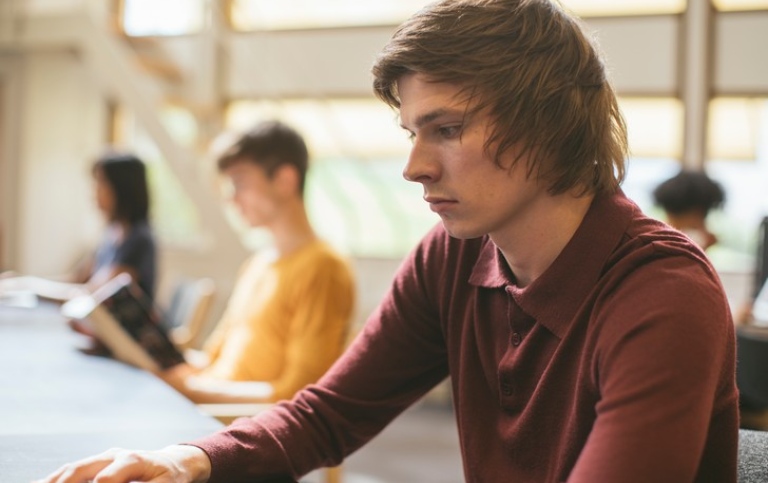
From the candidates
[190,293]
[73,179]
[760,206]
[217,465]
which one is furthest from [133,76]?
[217,465]

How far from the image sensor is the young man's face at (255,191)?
7.26 feet

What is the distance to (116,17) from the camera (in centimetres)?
586

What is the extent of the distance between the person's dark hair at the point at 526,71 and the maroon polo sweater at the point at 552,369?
0.24ft

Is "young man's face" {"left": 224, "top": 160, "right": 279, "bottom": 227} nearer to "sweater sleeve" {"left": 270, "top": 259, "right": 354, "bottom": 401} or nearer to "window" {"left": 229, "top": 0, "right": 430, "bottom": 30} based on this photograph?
"sweater sleeve" {"left": 270, "top": 259, "right": 354, "bottom": 401}

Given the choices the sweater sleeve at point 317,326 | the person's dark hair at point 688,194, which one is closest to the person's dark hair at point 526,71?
the sweater sleeve at point 317,326

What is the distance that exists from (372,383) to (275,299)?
92 cm

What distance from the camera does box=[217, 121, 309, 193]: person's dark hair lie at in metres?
2.22

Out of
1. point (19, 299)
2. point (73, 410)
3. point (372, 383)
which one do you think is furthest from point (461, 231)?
point (19, 299)

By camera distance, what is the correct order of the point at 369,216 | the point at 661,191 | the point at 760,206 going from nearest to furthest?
the point at 661,191, the point at 760,206, the point at 369,216

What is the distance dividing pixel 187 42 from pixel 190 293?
2.79 meters

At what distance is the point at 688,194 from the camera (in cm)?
329

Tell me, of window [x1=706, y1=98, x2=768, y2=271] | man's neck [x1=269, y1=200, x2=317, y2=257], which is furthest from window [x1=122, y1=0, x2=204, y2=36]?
man's neck [x1=269, y1=200, x2=317, y2=257]

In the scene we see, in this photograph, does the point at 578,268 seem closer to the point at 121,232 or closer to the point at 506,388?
the point at 506,388

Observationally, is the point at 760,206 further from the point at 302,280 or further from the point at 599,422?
the point at 599,422
